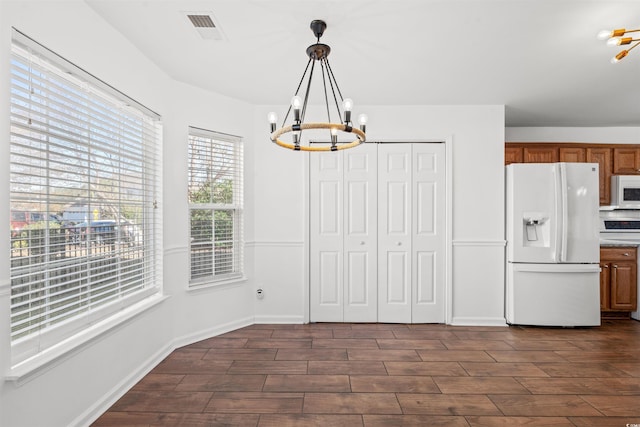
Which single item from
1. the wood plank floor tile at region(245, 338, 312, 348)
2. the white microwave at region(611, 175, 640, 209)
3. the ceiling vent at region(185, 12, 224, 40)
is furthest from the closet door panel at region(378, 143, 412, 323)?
the white microwave at region(611, 175, 640, 209)

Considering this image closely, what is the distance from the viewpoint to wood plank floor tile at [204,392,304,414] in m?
2.24

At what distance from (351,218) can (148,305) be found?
2270mm

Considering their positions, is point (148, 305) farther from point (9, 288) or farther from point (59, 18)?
point (59, 18)

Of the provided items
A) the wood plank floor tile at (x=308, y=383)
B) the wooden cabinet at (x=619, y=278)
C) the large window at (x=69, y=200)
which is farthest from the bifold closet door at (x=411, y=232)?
the large window at (x=69, y=200)

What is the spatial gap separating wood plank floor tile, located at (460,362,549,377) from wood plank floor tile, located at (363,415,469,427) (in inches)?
27.8

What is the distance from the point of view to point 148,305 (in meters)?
2.80

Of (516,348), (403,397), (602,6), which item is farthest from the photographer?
(516,348)

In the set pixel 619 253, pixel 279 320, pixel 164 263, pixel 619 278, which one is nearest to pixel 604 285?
pixel 619 278

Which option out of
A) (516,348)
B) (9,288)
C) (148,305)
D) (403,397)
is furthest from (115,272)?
(516,348)

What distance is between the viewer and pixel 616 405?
2309 mm

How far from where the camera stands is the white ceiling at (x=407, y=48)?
214 cm

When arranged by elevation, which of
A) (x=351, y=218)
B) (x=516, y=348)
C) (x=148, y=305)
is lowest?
(x=516, y=348)

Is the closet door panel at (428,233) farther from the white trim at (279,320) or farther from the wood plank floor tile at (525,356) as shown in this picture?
the white trim at (279,320)

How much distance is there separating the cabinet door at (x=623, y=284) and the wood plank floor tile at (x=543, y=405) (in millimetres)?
2561
